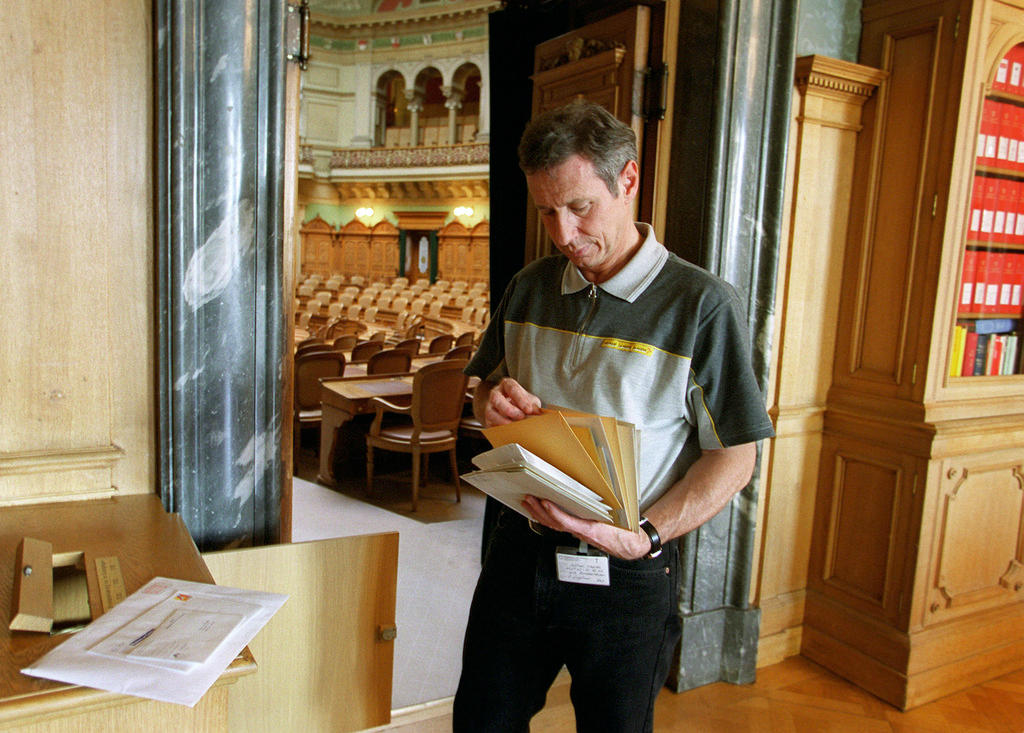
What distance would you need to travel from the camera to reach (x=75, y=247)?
5.42 ft

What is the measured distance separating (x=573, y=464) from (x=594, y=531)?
0.15 metres

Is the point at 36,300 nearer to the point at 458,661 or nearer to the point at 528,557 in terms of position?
the point at 528,557

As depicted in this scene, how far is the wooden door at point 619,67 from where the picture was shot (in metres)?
2.56

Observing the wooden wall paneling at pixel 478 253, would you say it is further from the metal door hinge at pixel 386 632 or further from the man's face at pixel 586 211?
the man's face at pixel 586 211

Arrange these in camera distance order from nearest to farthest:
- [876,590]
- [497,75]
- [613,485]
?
1. [613,485]
2. [876,590]
3. [497,75]

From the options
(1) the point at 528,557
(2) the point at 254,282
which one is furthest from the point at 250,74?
(1) the point at 528,557

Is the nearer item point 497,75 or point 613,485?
point 613,485

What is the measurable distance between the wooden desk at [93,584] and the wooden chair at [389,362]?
4.05 m

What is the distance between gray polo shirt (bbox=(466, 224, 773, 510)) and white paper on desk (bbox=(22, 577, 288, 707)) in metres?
0.68

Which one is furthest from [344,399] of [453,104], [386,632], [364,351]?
[453,104]

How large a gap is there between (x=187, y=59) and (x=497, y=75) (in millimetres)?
1870

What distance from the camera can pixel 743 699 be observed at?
2695 mm

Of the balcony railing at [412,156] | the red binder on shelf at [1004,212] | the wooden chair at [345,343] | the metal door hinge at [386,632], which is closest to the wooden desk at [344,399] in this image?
the wooden chair at [345,343]

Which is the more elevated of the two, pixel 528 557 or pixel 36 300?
pixel 36 300
